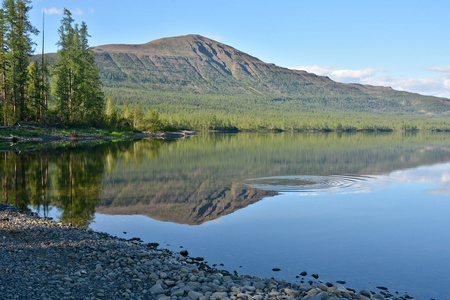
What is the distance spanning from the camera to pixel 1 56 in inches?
2029

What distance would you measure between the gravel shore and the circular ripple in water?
1466 cm

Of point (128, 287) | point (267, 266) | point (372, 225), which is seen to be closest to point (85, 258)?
point (128, 287)

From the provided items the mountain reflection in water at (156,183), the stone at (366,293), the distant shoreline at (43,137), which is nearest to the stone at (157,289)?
the stone at (366,293)

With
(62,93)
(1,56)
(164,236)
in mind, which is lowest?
(164,236)

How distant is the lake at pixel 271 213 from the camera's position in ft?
A: 37.7

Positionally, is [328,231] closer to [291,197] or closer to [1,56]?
[291,197]

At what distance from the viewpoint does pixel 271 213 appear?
59.3 ft

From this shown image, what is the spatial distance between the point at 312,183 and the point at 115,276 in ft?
67.2

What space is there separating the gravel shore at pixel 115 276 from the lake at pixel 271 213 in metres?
1.32

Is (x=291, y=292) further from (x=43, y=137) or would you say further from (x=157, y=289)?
(x=43, y=137)

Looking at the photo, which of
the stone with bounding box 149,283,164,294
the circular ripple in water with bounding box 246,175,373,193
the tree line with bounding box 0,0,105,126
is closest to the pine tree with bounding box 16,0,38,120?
the tree line with bounding box 0,0,105,126

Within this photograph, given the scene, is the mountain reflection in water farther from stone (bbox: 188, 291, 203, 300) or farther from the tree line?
the tree line

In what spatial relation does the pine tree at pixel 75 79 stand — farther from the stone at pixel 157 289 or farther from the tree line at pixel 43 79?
the stone at pixel 157 289

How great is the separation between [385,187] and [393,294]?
18.6 metres
